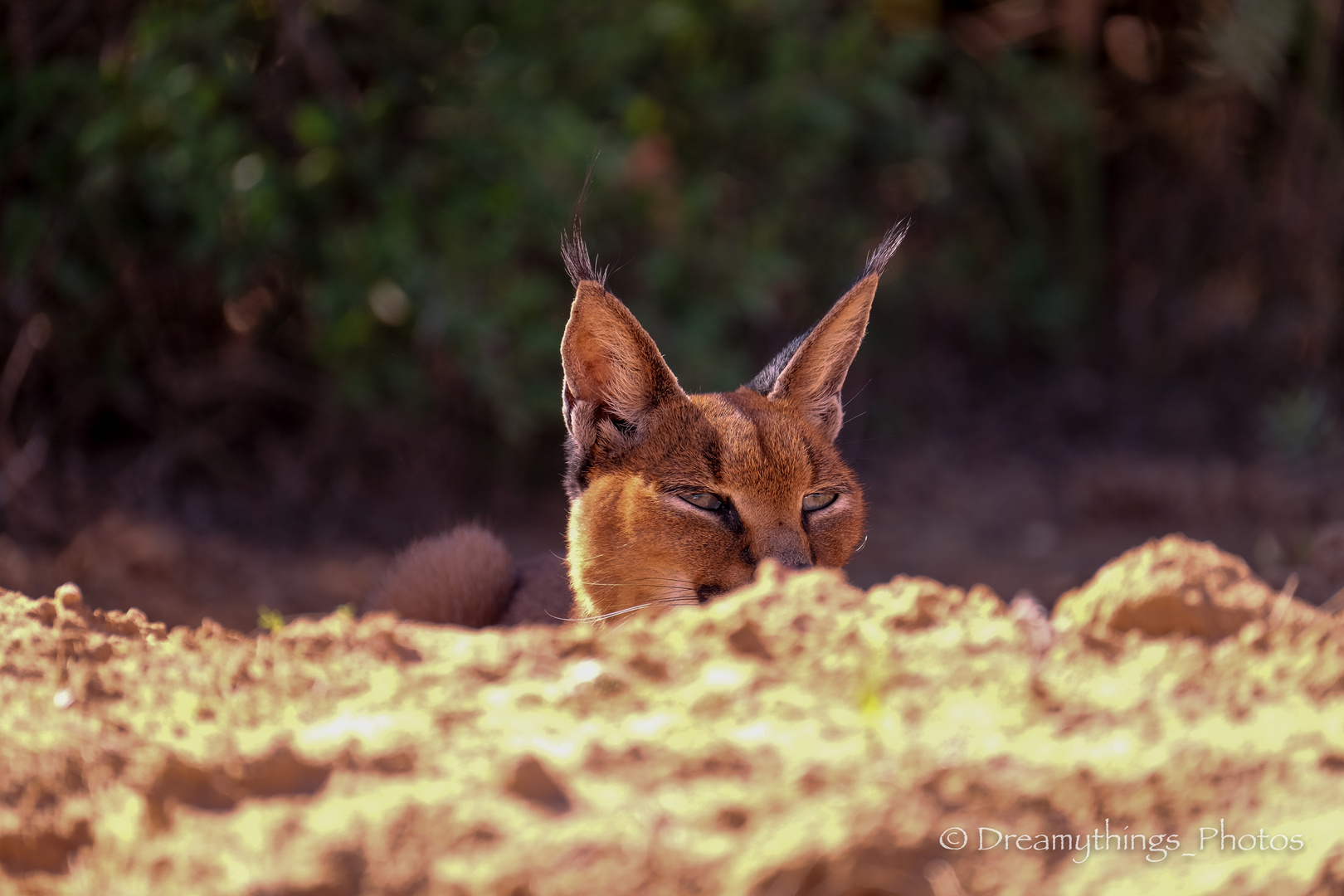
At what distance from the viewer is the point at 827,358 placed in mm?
4316

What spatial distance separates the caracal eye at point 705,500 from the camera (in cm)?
377

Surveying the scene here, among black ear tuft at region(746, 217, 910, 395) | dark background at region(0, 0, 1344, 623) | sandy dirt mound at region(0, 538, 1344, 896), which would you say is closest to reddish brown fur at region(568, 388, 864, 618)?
black ear tuft at region(746, 217, 910, 395)

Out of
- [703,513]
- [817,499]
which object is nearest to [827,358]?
[817,499]

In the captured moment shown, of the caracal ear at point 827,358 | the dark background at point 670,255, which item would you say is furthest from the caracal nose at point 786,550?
the dark background at point 670,255

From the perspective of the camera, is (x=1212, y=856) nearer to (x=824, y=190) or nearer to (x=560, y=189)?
(x=560, y=189)

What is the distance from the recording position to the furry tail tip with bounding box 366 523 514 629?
176 inches

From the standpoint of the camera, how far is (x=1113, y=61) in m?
9.88

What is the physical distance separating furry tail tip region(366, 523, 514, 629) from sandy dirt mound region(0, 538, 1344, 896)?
5.95 ft

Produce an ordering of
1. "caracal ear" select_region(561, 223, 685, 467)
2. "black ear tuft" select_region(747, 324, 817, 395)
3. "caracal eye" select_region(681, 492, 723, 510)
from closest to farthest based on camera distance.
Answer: "caracal eye" select_region(681, 492, 723, 510) → "caracal ear" select_region(561, 223, 685, 467) → "black ear tuft" select_region(747, 324, 817, 395)

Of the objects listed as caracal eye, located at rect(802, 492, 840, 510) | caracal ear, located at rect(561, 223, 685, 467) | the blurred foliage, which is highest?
the blurred foliage

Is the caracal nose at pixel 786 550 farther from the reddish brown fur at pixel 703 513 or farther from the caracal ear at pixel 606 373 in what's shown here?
the caracal ear at pixel 606 373

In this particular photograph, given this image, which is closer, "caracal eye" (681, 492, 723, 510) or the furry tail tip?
"caracal eye" (681, 492, 723, 510)

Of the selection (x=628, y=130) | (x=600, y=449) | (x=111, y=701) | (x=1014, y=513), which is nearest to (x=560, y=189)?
(x=628, y=130)

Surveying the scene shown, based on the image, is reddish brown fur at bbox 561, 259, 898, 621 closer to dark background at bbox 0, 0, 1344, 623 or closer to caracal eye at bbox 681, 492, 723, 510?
caracal eye at bbox 681, 492, 723, 510
